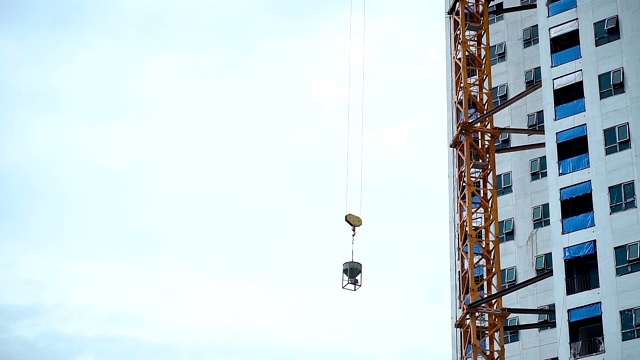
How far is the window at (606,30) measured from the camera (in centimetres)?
9131

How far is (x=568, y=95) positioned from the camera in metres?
94.1

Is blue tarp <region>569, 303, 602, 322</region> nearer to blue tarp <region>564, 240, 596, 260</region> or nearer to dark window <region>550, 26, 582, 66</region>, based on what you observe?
blue tarp <region>564, 240, 596, 260</region>

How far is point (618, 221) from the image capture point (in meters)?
85.9

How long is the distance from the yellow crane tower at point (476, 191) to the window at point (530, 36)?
3.04 meters

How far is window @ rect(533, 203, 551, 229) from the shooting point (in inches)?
4109

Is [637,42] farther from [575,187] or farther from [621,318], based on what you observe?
[621,318]

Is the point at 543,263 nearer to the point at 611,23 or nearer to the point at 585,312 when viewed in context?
the point at 585,312

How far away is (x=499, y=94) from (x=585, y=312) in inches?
1226

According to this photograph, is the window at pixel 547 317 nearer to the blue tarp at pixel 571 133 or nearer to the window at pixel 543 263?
the window at pixel 543 263

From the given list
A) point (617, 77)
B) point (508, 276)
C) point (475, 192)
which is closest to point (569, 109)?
point (617, 77)

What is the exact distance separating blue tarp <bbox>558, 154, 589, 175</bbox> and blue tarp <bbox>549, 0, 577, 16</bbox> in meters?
12.6

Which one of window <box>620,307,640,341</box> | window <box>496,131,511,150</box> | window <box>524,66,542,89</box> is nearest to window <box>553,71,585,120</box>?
window <box>524,66,542,89</box>

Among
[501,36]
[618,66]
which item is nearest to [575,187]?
[618,66]

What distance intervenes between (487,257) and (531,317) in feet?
28.7
